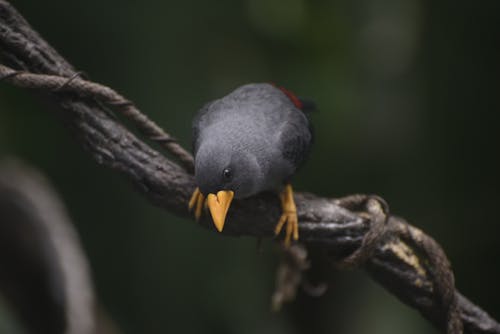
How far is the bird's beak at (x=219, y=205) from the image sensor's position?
2.23 m

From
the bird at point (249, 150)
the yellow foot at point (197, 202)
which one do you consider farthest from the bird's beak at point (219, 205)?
the yellow foot at point (197, 202)

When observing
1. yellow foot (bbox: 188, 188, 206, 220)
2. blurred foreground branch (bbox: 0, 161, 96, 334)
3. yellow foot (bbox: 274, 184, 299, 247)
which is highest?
yellow foot (bbox: 188, 188, 206, 220)

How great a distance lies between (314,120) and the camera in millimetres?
4051

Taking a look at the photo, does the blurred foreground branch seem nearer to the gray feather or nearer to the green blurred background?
the green blurred background

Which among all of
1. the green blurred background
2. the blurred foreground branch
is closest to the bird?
the green blurred background

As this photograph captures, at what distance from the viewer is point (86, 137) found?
231cm

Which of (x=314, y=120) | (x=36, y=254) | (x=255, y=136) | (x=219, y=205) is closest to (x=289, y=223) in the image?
(x=219, y=205)

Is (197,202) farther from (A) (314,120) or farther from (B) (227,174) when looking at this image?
(A) (314,120)

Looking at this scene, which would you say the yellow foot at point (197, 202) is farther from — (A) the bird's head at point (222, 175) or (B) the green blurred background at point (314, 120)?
(B) the green blurred background at point (314, 120)

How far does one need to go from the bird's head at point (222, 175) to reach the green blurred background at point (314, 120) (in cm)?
128

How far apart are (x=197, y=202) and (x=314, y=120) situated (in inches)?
70.7

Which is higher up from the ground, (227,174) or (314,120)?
(227,174)

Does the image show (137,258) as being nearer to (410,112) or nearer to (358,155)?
(358,155)

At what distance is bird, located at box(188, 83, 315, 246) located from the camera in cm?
236
